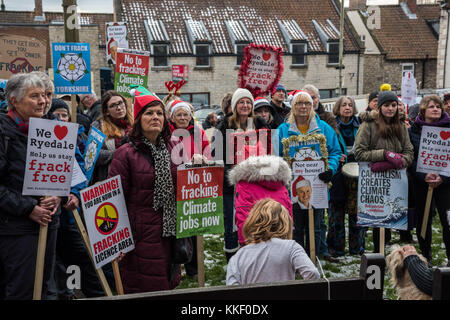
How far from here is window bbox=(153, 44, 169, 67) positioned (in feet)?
97.6

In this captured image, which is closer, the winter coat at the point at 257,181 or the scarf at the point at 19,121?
the scarf at the point at 19,121

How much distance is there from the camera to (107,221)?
3627 mm

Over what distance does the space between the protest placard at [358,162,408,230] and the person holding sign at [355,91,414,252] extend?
98 mm

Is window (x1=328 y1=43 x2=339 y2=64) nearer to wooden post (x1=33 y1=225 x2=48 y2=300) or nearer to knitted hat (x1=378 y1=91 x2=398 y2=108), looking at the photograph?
knitted hat (x1=378 y1=91 x2=398 y2=108)

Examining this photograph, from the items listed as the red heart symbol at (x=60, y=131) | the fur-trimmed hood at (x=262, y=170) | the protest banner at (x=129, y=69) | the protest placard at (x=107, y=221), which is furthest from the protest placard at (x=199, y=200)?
the protest banner at (x=129, y=69)

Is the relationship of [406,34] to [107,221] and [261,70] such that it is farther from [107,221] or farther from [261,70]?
[107,221]

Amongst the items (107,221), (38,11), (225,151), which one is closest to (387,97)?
(225,151)

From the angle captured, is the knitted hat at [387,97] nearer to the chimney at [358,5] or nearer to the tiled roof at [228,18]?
the tiled roof at [228,18]

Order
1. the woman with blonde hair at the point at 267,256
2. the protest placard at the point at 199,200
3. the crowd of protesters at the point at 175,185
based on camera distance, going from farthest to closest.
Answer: the protest placard at the point at 199,200 → the crowd of protesters at the point at 175,185 → the woman with blonde hair at the point at 267,256

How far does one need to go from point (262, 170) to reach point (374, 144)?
2.01 meters

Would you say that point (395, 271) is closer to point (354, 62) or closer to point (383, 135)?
point (383, 135)

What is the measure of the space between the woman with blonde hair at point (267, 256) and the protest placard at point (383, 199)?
8.13ft

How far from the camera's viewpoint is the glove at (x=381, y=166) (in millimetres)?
5164
